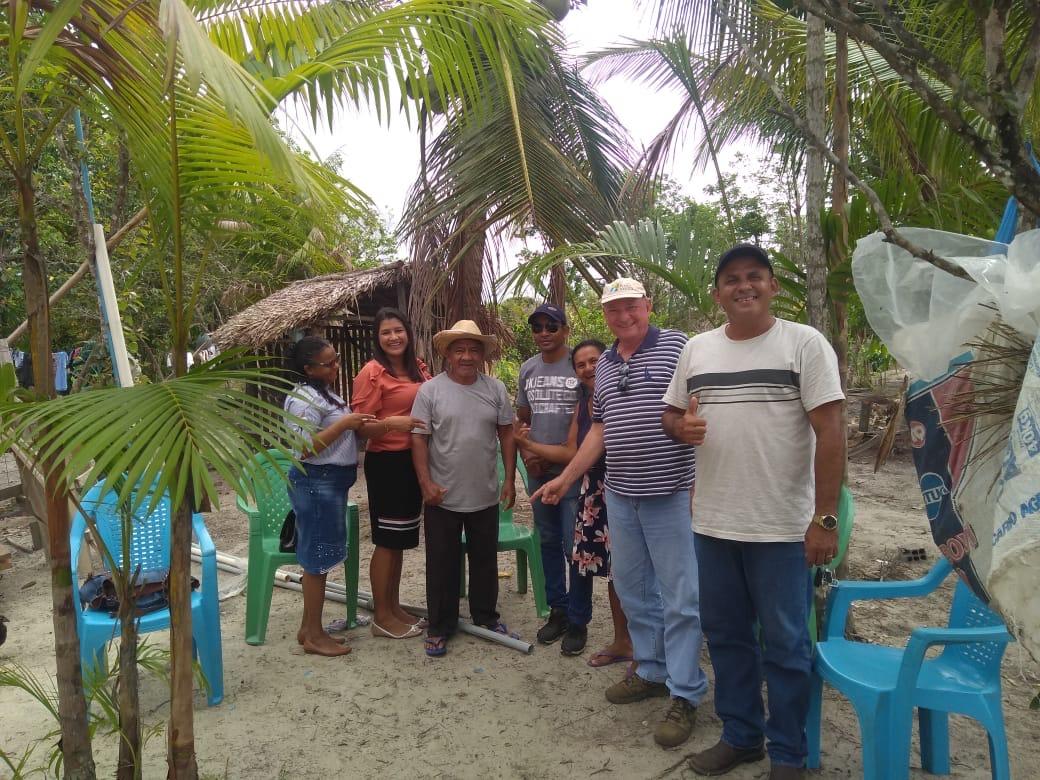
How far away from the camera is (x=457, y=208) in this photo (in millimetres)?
5004

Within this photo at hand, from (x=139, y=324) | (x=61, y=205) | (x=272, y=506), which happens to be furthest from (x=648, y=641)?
(x=139, y=324)

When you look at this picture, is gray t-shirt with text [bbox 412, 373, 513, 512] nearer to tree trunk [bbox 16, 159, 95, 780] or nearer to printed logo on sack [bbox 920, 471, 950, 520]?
tree trunk [bbox 16, 159, 95, 780]

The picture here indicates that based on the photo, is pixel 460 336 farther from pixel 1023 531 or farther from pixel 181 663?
pixel 1023 531

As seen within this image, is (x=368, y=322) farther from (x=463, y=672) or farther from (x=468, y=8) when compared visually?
(x=468, y=8)

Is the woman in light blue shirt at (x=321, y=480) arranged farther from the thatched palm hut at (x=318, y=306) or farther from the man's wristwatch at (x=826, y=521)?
the thatched palm hut at (x=318, y=306)

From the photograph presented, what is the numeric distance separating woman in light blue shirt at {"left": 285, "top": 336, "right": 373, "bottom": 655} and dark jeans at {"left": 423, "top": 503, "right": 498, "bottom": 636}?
1.54ft

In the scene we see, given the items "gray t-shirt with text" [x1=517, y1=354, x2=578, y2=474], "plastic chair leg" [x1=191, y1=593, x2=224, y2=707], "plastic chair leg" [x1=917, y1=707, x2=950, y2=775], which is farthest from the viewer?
"gray t-shirt with text" [x1=517, y1=354, x2=578, y2=474]

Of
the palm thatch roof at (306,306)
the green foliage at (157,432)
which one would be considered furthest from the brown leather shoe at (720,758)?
the palm thatch roof at (306,306)

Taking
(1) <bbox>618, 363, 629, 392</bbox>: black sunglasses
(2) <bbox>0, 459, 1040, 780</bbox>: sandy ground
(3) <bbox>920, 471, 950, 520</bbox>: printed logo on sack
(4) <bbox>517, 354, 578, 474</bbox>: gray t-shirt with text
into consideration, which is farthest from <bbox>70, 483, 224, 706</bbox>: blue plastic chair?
(3) <bbox>920, 471, 950, 520</bbox>: printed logo on sack

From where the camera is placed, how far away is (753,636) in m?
2.45

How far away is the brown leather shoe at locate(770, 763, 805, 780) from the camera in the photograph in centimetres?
228

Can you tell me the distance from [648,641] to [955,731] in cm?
122

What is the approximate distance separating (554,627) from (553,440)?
1.02m

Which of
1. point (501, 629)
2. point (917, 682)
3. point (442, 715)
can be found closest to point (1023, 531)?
point (917, 682)
